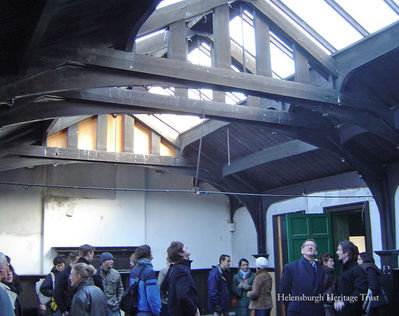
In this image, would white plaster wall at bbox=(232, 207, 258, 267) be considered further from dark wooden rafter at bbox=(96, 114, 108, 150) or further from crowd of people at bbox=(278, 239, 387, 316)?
crowd of people at bbox=(278, 239, 387, 316)

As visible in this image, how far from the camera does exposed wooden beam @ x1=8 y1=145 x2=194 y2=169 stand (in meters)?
11.0

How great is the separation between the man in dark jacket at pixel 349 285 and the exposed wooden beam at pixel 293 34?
3347mm

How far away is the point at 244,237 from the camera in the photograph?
14.3 m

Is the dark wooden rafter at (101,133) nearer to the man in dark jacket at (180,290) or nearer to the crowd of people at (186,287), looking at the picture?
the crowd of people at (186,287)

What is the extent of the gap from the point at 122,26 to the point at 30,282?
8131 millimetres

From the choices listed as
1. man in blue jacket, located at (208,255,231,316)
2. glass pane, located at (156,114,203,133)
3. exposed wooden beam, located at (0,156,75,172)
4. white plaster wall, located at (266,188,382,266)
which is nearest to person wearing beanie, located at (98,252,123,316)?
man in blue jacket, located at (208,255,231,316)

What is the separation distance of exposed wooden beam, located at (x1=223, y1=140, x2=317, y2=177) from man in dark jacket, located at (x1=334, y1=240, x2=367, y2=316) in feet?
15.7

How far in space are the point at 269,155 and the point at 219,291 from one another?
440 centimetres

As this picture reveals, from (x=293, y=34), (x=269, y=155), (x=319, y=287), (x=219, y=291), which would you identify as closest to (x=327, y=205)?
(x=269, y=155)

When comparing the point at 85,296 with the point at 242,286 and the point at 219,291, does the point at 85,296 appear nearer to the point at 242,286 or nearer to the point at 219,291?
the point at 219,291

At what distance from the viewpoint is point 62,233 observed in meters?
12.7

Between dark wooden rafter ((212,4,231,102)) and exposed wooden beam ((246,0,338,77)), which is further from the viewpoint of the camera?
exposed wooden beam ((246,0,338,77))

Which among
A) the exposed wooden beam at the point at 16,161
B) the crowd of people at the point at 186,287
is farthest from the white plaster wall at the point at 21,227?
the crowd of people at the point at 186,287

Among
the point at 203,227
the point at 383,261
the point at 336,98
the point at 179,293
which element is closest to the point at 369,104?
the point at 336,98
